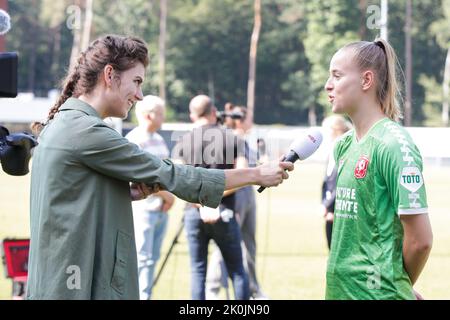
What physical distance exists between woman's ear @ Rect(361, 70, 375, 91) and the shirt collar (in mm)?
1127

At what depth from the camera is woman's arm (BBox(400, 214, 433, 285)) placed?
10.6 ft

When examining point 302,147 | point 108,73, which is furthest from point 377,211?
point 108,73

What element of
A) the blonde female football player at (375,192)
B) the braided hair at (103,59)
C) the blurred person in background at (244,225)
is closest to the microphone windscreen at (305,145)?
the blonde female football player at (375,192)

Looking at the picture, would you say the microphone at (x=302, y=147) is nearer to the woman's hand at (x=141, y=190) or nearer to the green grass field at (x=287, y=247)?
the woman's hand at (x=141, y=190)

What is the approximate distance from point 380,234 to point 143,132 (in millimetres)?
4742

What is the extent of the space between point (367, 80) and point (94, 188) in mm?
→ 1238

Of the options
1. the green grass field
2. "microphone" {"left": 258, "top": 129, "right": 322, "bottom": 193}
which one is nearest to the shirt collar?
"microphone" {"left": 258, "top": 129, "right": 322, "bottom": 193}

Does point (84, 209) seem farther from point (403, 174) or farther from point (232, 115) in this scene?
point (232, 115)

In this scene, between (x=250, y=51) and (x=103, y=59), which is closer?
(x=103, y=59)

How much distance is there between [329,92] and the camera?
11.7 ft

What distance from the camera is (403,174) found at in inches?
125

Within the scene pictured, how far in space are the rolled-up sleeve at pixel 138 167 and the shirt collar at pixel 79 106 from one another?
0.11m

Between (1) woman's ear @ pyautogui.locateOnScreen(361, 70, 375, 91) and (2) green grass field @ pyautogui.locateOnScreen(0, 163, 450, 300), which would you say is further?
(2) green grass field @ pyautogui.locateOnScreen(0, 163, 450, 300)

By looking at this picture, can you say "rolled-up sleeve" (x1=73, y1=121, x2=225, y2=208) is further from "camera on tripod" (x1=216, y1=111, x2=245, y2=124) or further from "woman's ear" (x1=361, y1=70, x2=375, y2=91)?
"camera on tripod" (x1=216, y1=111, x2=245, y2=124)
